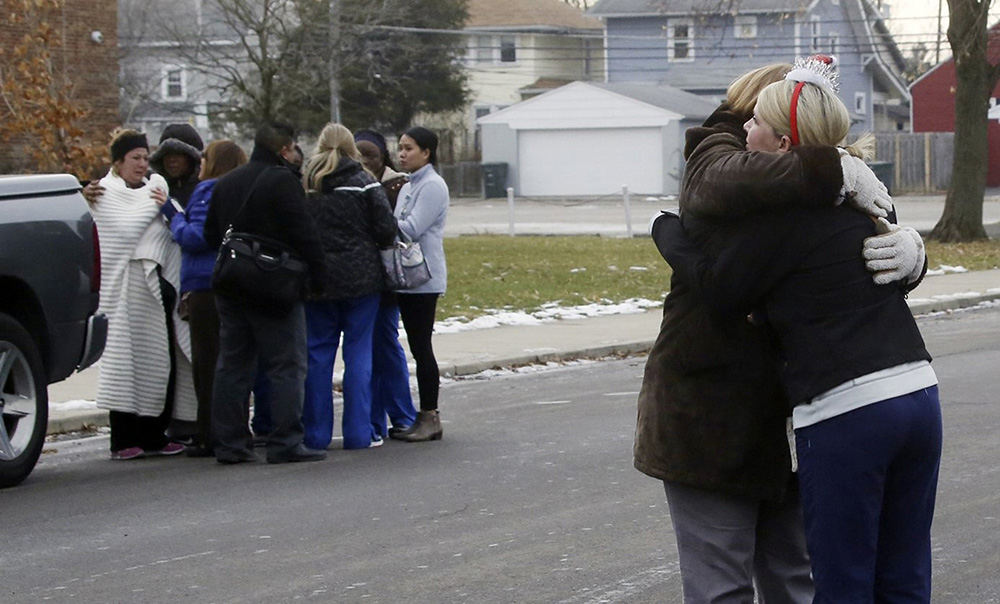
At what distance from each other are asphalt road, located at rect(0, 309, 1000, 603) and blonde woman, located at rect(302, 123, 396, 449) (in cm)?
31

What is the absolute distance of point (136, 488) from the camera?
8.34m

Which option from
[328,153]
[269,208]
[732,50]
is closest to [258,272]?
[269,208]

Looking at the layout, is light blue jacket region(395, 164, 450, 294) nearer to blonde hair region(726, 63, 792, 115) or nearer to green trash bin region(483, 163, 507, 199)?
blonde hair region(726, 63, 792, 115)

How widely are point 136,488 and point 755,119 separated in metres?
5.38

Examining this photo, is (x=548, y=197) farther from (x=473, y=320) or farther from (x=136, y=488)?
(x=136, y=488)

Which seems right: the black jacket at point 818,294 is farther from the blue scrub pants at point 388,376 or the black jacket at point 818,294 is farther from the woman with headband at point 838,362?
the blue scrub pants at point 388,376

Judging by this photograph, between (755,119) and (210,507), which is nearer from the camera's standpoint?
(755,119)

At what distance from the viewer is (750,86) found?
401cm

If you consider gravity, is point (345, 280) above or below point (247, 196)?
below

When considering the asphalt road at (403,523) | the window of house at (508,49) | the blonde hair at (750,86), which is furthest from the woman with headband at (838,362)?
the window of house at (508,49)

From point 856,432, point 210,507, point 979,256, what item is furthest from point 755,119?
point 979,256

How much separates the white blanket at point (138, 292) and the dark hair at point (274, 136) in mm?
971

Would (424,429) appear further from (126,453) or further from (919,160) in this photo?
(919,160)

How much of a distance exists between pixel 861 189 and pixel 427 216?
5.99 metres
